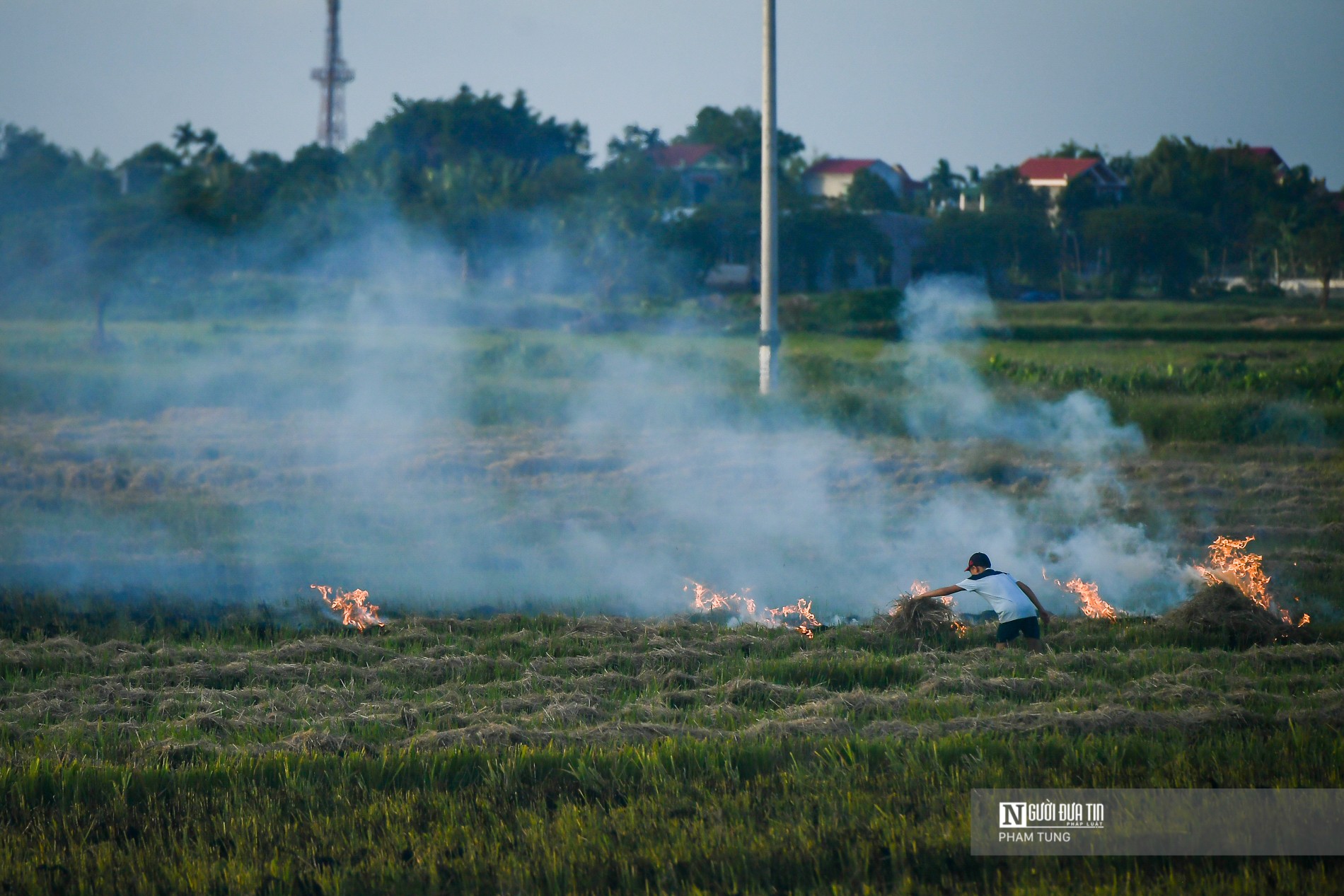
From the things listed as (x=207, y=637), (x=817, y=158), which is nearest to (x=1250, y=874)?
(x=207, y=637)

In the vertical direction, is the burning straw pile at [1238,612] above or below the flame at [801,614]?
above

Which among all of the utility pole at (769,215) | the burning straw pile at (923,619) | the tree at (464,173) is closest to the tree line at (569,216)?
the tree at (464,173)

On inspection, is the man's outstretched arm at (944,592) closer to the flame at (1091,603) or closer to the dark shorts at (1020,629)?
the dark shorts at (1020,629)

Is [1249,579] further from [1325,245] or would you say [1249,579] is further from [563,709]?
[1325,245]

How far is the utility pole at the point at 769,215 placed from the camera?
52.4ft

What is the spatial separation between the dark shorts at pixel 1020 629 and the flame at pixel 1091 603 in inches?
38.1

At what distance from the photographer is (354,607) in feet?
29.6

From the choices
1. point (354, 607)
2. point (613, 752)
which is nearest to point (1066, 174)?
point (354, 607)

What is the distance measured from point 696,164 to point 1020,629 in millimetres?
43129

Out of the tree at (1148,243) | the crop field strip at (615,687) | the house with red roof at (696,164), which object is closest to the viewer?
the crop field strip at (615,687)

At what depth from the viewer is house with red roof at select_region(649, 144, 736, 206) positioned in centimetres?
4266

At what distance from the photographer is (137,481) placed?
14539mm

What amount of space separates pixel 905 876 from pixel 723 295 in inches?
938

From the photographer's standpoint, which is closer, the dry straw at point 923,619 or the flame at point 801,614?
the dry straw at point 923,619
